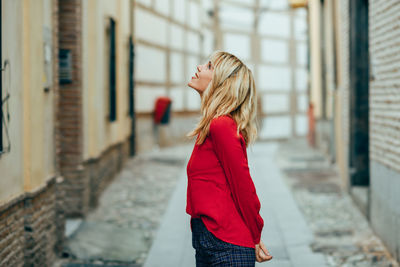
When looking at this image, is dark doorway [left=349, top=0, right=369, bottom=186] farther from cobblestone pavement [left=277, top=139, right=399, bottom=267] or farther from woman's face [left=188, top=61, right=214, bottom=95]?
woman's face [left=188, top=61, right=214, bottom=95]

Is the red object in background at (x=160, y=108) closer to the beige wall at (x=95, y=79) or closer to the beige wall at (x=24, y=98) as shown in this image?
the beige wall at (x=95, y=79)

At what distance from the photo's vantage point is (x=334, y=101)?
11047mm

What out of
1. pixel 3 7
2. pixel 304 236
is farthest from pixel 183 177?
pixel 3 7

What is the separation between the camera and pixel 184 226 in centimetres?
638

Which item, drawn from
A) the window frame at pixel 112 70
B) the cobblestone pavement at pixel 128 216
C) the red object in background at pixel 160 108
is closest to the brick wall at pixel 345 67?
the cobblestone pavement at pixel 128 216

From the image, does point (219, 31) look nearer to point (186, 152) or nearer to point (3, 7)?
point (186, 152)

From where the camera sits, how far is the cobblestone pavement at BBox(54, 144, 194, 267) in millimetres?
5484

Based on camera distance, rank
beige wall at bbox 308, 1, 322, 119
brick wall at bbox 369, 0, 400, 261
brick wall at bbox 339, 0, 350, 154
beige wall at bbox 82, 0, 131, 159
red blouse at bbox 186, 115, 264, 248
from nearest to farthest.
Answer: red blouse at bbox 186, 115, 264, 248, brick wall at bbox 369, 0, 400, 261, beige wall at bbox 82, 0, 131, 159, brick wall at bbox 339, 0, 350, 154, beige wall at bbox 308, 1, 322, 119

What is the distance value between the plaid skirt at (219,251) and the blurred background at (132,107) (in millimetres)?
498

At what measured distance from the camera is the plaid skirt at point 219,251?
7.98 ft

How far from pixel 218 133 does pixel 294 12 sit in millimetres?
22065

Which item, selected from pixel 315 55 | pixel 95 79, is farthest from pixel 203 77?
pixel 315 55

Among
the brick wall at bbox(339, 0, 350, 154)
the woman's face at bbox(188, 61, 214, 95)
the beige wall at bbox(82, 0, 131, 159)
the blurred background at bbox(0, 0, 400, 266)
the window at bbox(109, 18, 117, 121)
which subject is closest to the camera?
the woman's face at bbox(188, 61, 214, 95)

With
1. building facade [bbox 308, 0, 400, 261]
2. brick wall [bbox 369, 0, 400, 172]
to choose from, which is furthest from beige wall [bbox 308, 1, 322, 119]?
brick wall [bbox 369, 0, 400, 172]
